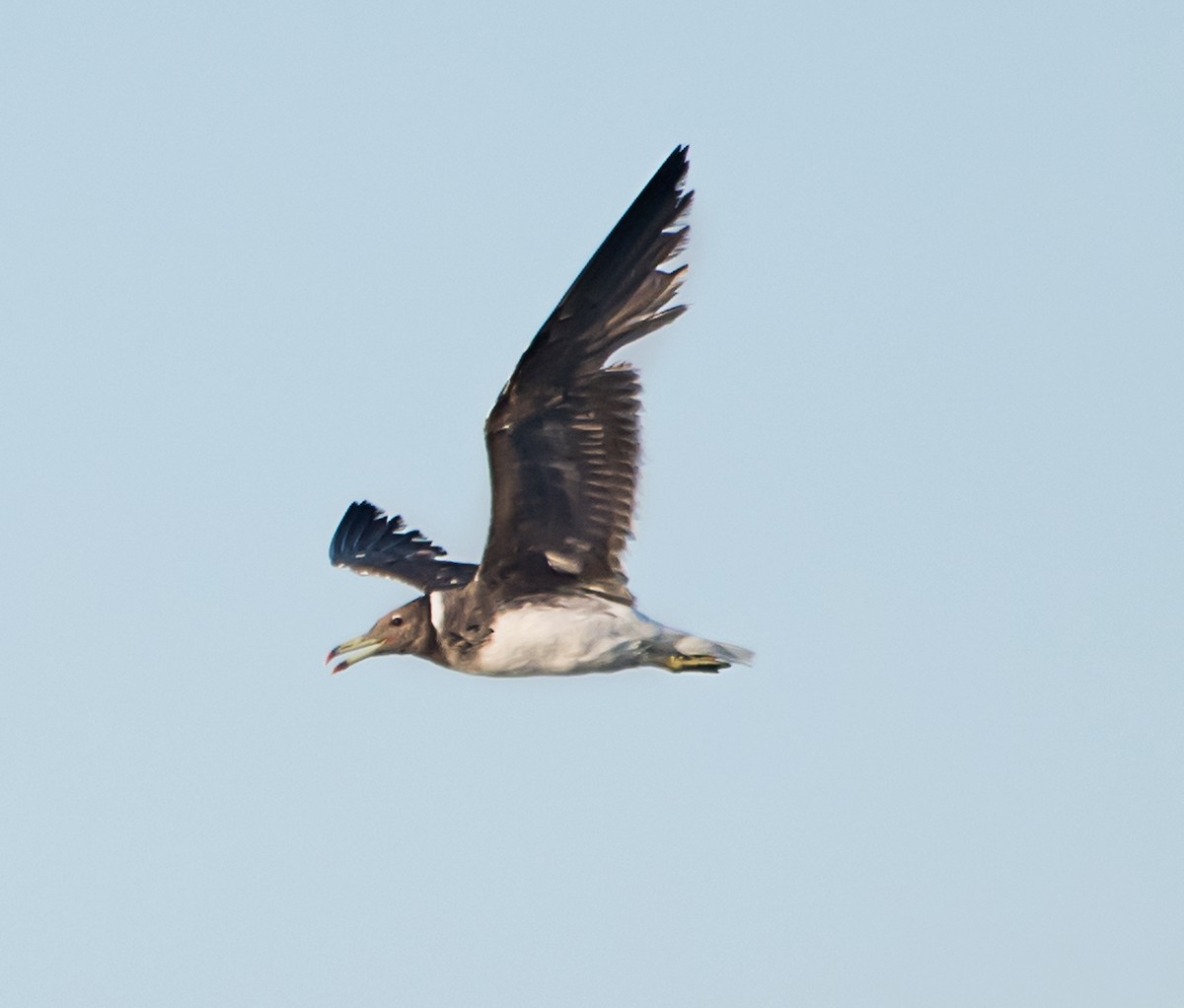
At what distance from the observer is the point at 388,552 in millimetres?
23516

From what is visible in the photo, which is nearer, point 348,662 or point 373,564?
point 348,662

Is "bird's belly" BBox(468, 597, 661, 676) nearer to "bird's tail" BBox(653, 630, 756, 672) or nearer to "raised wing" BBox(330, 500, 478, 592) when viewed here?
"bird's tail" BBox(653, 630, 756, 672)

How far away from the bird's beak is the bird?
0.01 meters

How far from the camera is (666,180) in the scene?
56.0 feet

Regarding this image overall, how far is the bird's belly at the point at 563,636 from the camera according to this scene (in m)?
18.3

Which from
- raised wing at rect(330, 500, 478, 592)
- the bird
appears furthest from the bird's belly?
raised wing at rect(330, 500, 478, 592)

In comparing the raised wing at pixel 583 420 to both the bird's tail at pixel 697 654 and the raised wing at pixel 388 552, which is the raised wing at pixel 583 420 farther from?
the raised wing at pixel 388 552

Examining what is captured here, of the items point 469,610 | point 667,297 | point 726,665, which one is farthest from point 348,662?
point 667,297

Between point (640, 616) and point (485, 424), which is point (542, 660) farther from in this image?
point (485, 424)

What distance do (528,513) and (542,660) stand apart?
1.25 meters

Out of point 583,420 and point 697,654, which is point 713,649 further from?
point 583,420

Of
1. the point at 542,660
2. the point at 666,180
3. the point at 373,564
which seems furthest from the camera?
the point at 373,564

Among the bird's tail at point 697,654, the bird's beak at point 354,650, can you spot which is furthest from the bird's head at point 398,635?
the bird's tail at point 697,654

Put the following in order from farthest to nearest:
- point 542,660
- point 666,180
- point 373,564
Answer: point 373,564 → point 542,660 → point 666,180
